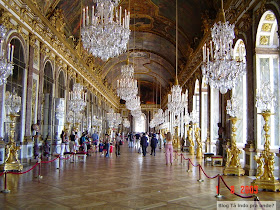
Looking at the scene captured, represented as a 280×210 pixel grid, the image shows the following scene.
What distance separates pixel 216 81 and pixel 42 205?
4.26 m

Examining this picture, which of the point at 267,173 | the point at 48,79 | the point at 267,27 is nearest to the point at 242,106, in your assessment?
the point at 267,27

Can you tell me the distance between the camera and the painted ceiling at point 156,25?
1346cm

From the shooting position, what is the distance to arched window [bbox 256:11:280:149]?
7895mm

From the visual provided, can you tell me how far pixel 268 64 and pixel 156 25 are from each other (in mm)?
12329

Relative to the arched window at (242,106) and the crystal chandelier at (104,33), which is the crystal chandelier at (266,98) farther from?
the arched window at (242,106)

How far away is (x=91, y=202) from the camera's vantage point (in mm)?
4629

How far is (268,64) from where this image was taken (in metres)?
8.20

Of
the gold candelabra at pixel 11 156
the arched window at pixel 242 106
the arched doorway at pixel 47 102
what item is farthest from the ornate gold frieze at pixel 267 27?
the arched doorway at pixel 47 102

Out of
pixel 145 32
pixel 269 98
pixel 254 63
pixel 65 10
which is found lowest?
pixel 269 98

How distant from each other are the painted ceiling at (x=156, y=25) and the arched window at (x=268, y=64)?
14.9 feet

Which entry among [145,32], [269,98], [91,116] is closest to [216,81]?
[269,98]

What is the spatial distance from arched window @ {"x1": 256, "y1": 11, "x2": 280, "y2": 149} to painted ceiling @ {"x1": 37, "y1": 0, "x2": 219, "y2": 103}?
453cm

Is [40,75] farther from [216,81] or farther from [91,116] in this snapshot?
[91,116]

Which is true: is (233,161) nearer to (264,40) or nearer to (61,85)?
(264,40)
